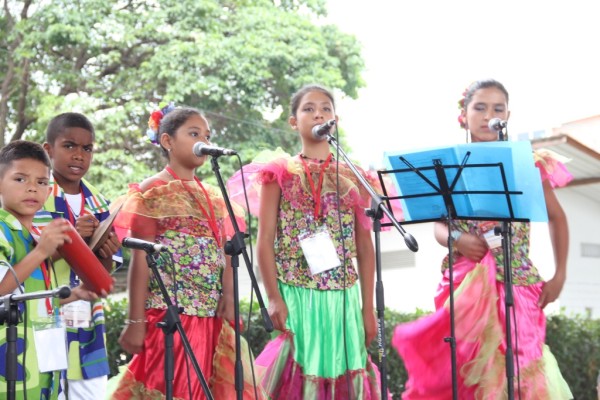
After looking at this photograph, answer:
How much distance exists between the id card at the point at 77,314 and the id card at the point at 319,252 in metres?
1.10

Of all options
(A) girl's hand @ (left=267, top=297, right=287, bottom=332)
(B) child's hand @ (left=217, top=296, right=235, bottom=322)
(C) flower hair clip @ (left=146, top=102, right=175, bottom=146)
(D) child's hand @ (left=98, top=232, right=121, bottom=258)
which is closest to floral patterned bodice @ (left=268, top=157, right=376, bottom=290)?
(A) girl's hand @ (left=267, top=297, right=287, bottom=332)

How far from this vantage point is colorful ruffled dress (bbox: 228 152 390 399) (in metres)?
4.31

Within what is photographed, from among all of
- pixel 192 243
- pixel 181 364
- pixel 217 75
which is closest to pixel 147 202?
pixel 192 243

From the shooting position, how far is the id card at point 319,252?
431 centimetres

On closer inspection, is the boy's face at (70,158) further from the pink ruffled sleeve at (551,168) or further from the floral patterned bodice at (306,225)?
the pink ruffled sleeve at (551,168)

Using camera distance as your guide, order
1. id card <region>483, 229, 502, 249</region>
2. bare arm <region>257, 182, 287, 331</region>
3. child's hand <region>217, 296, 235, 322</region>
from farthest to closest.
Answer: id card <region>483, 229, 502, 249</region>
bare arm <region>257, 182, 287, 331</region>
child's hand <region>217, 296, 235, 322</region>

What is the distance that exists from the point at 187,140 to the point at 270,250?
701 millimetres

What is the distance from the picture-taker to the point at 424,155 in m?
4.02

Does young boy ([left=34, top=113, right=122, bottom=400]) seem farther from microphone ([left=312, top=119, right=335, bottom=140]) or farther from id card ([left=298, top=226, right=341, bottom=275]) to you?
microphone ([left=312, top=119, right=335, bottom=140])

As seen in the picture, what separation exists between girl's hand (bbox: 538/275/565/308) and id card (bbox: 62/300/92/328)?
7.88 feet

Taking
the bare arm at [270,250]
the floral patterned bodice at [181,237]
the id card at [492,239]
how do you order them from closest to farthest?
the floral patterned bodice at [181,237] < the bare arm at [270,250] < the id card at [492,239]

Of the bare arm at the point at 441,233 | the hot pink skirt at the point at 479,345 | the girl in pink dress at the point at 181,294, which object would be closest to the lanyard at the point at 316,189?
the girl in pink dress at the point at 181,294

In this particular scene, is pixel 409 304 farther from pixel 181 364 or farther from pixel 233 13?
pixel 181 364

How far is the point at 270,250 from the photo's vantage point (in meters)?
4.39
